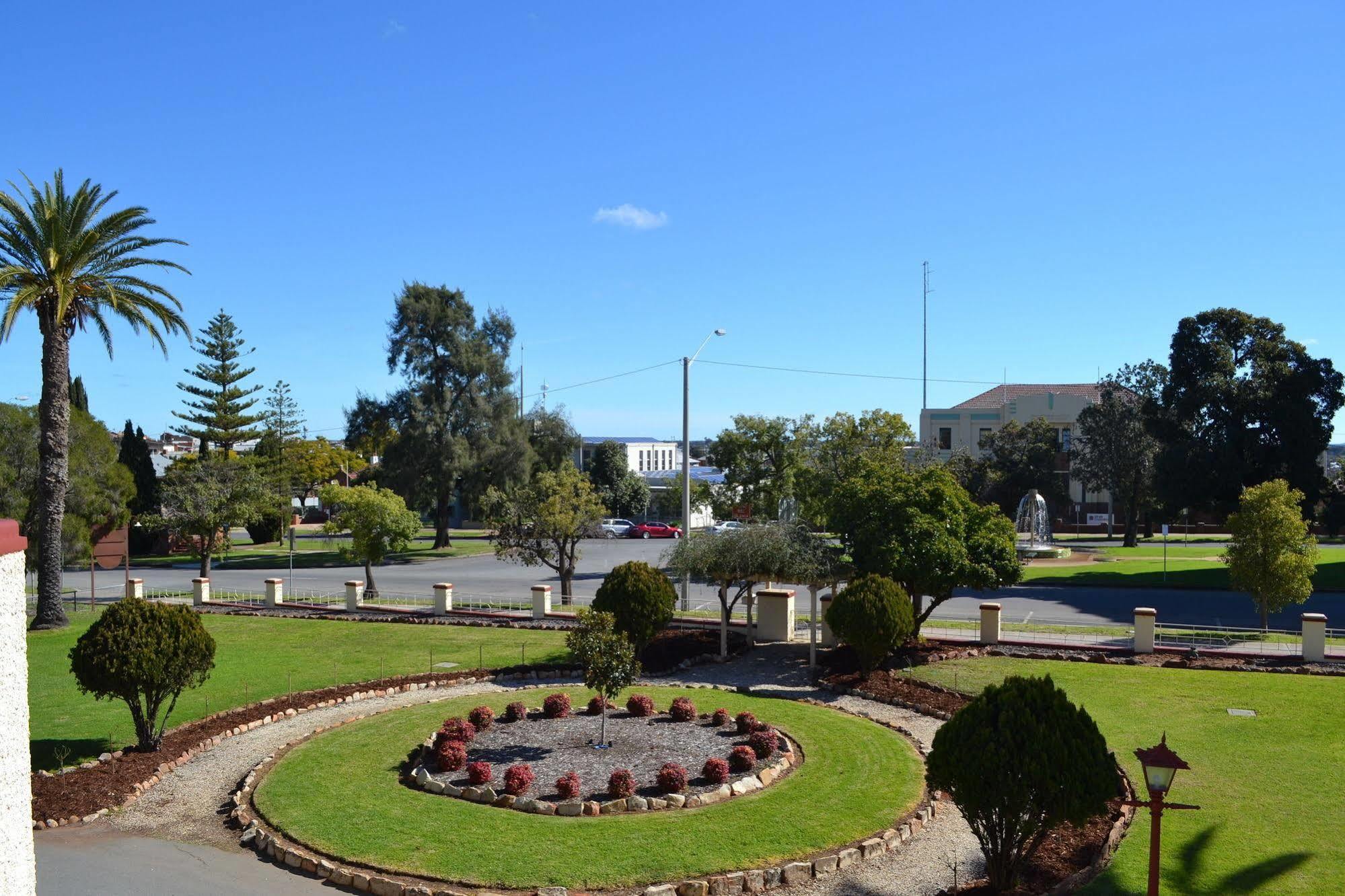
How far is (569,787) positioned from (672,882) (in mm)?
3165

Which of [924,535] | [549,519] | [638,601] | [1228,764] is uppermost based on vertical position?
[549,519]

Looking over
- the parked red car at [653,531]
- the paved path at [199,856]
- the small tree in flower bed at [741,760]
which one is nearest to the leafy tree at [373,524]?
the paved path at [199,856]

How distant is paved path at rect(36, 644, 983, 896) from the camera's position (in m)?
12.0

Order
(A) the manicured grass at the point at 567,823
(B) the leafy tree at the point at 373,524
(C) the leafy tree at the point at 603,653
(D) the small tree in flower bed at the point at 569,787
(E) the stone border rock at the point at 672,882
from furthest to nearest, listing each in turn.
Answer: (B) the leafy tree at the point at 373,524
(C) the leafy tree at the point at 603,653
(D) the small tree in flower bed at the point at 569,787
(A) the manicured grass at the point at 567,823
(E) the stone border rock at the point at 672,882

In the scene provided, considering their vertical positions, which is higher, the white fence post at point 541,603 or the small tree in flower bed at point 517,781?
the white fence post at point 541,603

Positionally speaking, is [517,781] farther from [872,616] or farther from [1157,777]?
[872,616]

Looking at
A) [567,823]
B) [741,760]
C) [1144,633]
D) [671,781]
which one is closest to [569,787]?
A: [567,823]

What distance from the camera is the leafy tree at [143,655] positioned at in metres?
16.5

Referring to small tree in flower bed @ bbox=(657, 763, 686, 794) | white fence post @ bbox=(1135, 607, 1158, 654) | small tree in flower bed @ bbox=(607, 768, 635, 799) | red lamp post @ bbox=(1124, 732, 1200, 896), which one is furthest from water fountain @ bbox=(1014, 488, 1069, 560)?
red lamp post @ bbox=(1124, 732, 1200, 896)

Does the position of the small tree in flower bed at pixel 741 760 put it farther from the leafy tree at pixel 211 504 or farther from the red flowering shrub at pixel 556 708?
the leafy tree at pixel 211 504

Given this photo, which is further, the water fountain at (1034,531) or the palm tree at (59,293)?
the water fountain at (1034,531)

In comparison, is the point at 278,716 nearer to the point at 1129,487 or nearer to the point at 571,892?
the point at 571,892

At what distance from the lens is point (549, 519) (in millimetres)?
34125

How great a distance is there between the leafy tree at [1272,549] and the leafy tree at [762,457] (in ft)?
57.2
